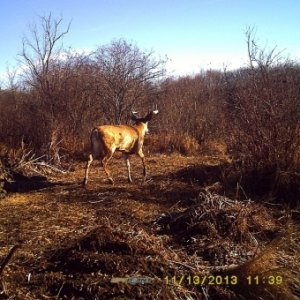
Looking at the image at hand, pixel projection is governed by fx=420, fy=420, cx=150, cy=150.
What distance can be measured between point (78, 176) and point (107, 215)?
4230mm

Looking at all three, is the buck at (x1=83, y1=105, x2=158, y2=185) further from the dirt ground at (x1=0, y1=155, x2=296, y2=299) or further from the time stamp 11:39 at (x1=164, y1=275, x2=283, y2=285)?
the time stamp 11:39 at (x1=164, y1=275, x2=283, y2=285)

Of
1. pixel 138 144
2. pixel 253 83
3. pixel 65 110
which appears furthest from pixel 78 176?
pixel 253 83

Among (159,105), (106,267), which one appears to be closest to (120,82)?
(159,105)

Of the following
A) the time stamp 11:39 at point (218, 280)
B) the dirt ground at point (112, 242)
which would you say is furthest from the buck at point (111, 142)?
the time stamp 11:39 at point (218, 280)

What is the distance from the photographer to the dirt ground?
4.59 meters

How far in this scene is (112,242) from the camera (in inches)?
212

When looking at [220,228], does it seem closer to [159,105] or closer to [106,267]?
[106,267]

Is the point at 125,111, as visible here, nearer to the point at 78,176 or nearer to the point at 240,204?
the point at 78,176

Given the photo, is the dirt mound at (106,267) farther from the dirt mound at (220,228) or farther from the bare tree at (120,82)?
the bare tree at (120,82)

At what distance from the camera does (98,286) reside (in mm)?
4535

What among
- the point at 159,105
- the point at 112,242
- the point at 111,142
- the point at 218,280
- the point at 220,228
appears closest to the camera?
the point at 218,280

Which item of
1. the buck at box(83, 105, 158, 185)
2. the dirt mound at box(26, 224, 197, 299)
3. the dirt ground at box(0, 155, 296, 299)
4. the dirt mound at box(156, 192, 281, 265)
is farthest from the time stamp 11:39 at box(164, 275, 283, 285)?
the buck at box(83, 105, 158, 185)

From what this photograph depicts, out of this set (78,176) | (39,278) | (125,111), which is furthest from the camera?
(125,111)

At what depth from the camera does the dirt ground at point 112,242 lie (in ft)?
15.1
